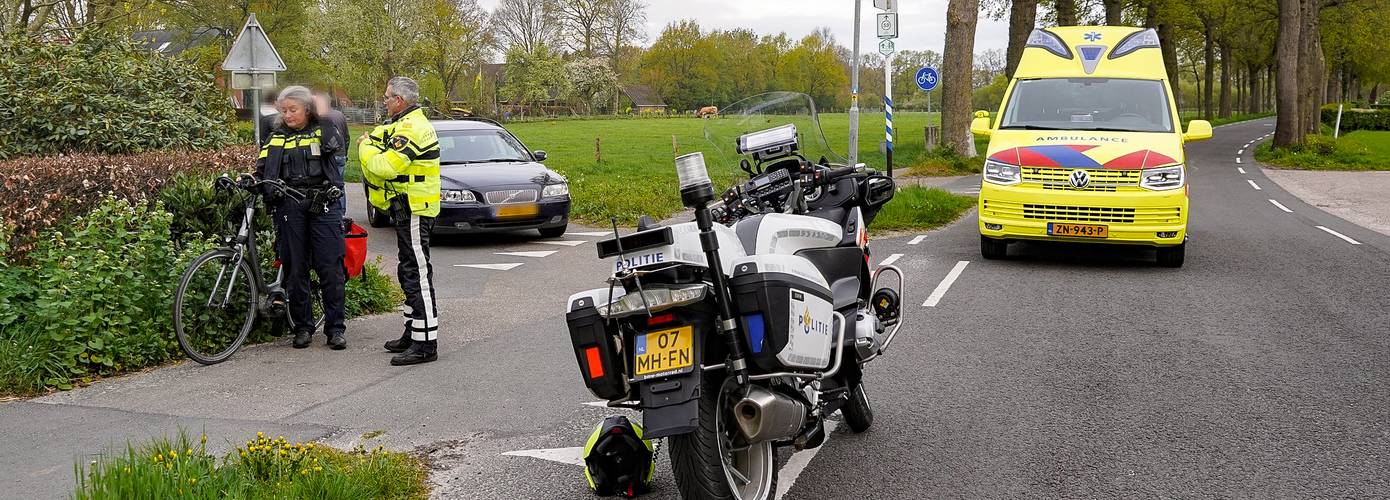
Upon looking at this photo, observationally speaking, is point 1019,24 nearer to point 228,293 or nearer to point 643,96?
point 228,293

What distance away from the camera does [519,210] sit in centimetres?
1321

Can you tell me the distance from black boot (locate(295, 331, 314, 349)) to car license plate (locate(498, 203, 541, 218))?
562 cm

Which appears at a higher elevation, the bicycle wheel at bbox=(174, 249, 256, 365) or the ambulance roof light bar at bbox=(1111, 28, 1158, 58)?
the ambulance roof light bar at bbox=(1111, 28, 1158, 58)

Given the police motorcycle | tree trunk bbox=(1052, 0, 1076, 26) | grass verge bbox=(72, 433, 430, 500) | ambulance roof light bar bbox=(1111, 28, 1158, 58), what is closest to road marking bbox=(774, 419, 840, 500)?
the police motorcycle

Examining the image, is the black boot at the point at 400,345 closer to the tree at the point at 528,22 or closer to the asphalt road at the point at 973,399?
the asphalt road at the point at 973,399

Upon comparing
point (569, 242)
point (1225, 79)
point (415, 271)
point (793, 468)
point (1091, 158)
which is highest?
point (1225, 79)

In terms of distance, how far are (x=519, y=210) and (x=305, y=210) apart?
585 cm

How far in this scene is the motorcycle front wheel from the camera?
12.4 feet

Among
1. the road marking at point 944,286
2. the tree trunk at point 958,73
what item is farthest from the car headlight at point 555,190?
the tree trunk at point 958,73

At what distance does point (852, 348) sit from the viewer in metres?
4.74

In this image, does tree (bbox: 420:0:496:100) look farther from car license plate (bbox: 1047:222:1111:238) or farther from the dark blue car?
car license plate (bbox: 1047:222:1111:238)

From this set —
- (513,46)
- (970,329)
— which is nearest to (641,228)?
(970,329)

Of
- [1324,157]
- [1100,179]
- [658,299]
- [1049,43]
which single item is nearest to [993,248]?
[1100,179]

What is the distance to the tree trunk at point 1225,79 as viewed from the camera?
56.7m
